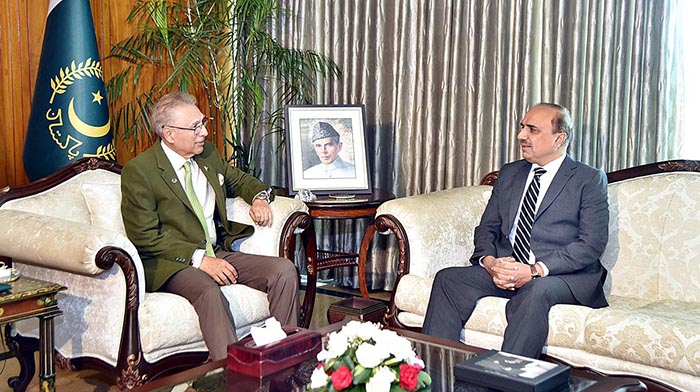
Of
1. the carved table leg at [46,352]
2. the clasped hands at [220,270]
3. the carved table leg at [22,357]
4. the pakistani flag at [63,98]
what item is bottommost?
the carved table leg at [22,357]

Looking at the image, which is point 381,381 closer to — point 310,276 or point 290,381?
point 290,381

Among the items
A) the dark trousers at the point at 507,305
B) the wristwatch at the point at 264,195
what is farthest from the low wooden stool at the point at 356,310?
the wristwatch at the point at 264,195

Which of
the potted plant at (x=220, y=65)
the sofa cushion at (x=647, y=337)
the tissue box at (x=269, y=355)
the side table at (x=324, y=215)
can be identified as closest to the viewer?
the tissue box at (x=269, y=355)

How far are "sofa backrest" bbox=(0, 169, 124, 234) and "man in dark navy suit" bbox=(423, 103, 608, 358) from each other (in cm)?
145

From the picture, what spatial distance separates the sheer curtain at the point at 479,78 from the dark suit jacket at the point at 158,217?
1695 millimetres

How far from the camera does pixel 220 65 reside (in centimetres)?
566

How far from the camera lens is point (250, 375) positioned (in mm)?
2453

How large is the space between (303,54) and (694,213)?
2734mm

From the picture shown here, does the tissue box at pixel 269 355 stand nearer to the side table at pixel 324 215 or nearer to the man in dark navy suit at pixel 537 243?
the man in dark navy suit at pixel 537 243

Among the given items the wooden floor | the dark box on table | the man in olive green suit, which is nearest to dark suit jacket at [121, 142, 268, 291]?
the man in olive green suit

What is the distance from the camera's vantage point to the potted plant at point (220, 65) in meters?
4.98

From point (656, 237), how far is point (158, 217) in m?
2.15

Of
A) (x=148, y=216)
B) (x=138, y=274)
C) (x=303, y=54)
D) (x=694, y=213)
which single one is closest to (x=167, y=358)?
(x=138, y=274)

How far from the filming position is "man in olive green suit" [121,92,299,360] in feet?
11.0
